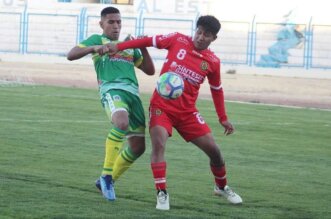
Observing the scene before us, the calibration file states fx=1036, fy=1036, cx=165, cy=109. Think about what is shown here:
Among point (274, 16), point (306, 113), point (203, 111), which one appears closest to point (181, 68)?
point (203, 111)

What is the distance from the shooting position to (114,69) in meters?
10.7

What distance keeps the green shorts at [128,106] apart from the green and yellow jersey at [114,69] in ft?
0.19

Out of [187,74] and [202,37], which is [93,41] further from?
[202,37]

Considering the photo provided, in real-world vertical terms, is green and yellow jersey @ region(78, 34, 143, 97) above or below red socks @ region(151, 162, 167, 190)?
above

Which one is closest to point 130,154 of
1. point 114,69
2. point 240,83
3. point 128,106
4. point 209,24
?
point 128,106

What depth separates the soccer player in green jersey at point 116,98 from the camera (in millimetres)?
10344

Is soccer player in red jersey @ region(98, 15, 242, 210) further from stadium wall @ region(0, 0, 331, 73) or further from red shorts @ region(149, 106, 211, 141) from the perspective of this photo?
stadium wall @ region(0, 0, 331, 73)

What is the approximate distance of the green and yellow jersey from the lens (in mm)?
10609

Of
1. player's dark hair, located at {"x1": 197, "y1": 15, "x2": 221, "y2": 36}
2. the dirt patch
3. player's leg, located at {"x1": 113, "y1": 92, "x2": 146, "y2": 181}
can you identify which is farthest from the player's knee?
the dirt patch

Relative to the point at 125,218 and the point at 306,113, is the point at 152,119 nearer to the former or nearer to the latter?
the point at 125,218

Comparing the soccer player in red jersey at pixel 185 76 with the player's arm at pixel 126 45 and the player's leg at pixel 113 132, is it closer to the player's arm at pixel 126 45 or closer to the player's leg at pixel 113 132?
the player's arm at pixel 126 45

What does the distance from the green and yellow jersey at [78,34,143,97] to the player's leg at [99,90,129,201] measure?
114 millimetres

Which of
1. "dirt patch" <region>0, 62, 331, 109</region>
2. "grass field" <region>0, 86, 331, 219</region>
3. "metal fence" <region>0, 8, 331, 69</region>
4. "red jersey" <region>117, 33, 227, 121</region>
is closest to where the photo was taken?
"grass field" <region>0, 86, 331, 219</region>

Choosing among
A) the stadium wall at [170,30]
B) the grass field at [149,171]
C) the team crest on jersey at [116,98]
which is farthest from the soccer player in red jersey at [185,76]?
the stadium wall at [170,30]
